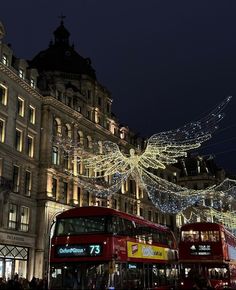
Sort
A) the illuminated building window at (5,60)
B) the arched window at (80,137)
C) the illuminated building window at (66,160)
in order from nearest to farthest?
the illuminated building window at (5,60) → the illuminated building window at (66,160) → the arched window at (80,137)

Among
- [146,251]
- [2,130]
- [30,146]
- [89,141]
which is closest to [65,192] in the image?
[30,146]

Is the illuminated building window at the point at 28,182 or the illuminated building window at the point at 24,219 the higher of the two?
the illuminated building window at the point at 28,182

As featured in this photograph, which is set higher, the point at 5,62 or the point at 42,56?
the point at 42,56

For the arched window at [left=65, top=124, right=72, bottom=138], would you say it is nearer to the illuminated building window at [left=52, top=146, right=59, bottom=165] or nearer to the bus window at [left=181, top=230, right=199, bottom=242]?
the illuminated building window at [left=52, top=146, right=59, bottom=165]

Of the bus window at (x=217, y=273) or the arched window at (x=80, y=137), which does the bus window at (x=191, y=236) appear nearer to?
the bus window at (x=217, y=273)

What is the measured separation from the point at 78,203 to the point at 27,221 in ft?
24.5

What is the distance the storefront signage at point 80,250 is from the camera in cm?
2059

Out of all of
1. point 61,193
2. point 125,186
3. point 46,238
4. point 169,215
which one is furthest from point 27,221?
point 169,215

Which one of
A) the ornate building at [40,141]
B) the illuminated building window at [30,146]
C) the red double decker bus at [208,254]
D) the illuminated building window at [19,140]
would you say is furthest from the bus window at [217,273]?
the illuminated building window at [30,146]

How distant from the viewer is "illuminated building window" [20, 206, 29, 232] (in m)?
41.0

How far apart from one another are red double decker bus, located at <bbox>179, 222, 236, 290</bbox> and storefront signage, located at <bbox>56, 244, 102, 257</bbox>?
27.4ft

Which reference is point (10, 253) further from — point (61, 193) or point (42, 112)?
point (42, 112)

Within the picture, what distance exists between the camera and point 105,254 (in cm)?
2053

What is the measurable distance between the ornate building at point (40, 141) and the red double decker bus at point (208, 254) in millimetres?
10558
